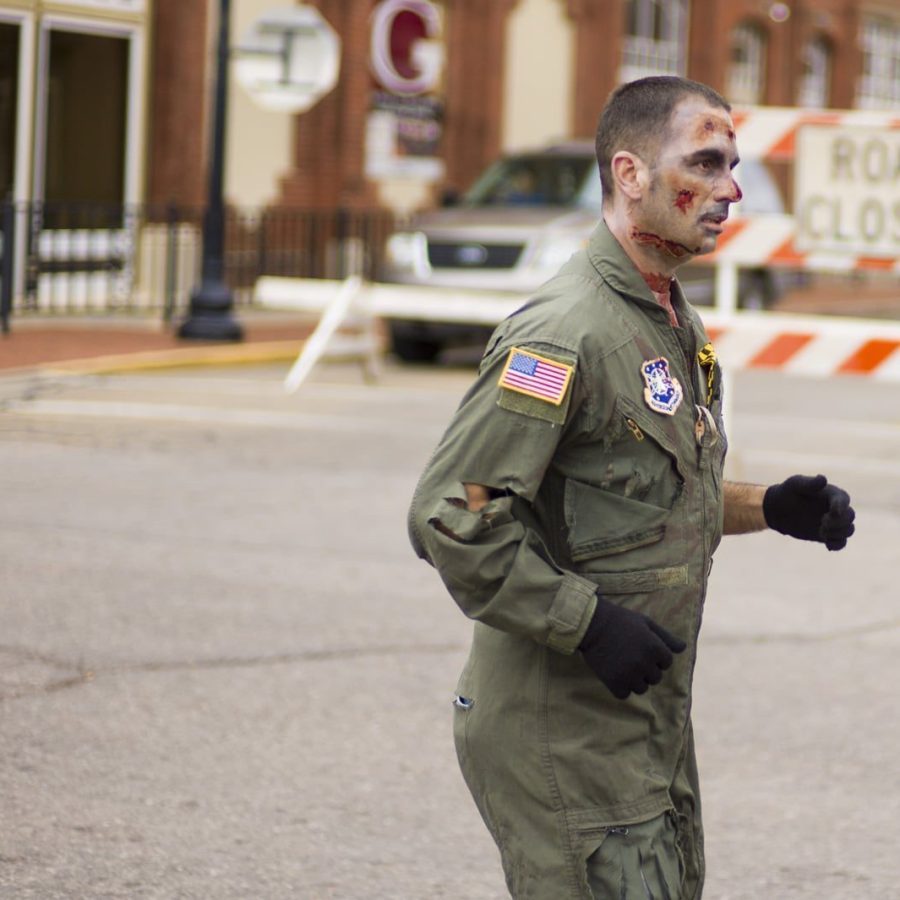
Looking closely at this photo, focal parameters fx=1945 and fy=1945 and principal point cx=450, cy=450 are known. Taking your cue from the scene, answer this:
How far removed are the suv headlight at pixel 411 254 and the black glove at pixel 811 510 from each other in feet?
45.8

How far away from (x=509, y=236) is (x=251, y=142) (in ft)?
25.5

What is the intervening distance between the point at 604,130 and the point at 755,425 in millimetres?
10610

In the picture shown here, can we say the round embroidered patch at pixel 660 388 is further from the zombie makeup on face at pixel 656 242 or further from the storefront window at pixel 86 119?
the storefront window at pixel 86 119

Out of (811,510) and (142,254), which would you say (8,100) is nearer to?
(142,254)

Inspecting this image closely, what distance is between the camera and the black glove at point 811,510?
10.5ft

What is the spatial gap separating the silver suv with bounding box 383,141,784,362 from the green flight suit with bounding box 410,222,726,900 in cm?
1325

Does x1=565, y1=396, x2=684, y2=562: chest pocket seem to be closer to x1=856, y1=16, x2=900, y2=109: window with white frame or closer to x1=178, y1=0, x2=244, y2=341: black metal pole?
x1=178, y1=0, x2=244, y2=341: black metal pole

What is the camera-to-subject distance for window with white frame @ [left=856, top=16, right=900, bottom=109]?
38875mm

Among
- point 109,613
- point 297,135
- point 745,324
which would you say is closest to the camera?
point 109,613

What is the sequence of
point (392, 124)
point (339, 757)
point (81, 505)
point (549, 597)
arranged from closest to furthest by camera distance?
point (549, 597)
point (339, 757)
point (81, 505)
point (392, 124)

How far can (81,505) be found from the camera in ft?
31.1

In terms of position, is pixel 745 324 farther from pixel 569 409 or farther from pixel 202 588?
pixel 569 409

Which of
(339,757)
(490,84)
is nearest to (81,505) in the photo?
(339,757)

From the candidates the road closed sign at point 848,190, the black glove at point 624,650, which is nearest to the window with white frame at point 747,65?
the road closed sign at point 848,190
